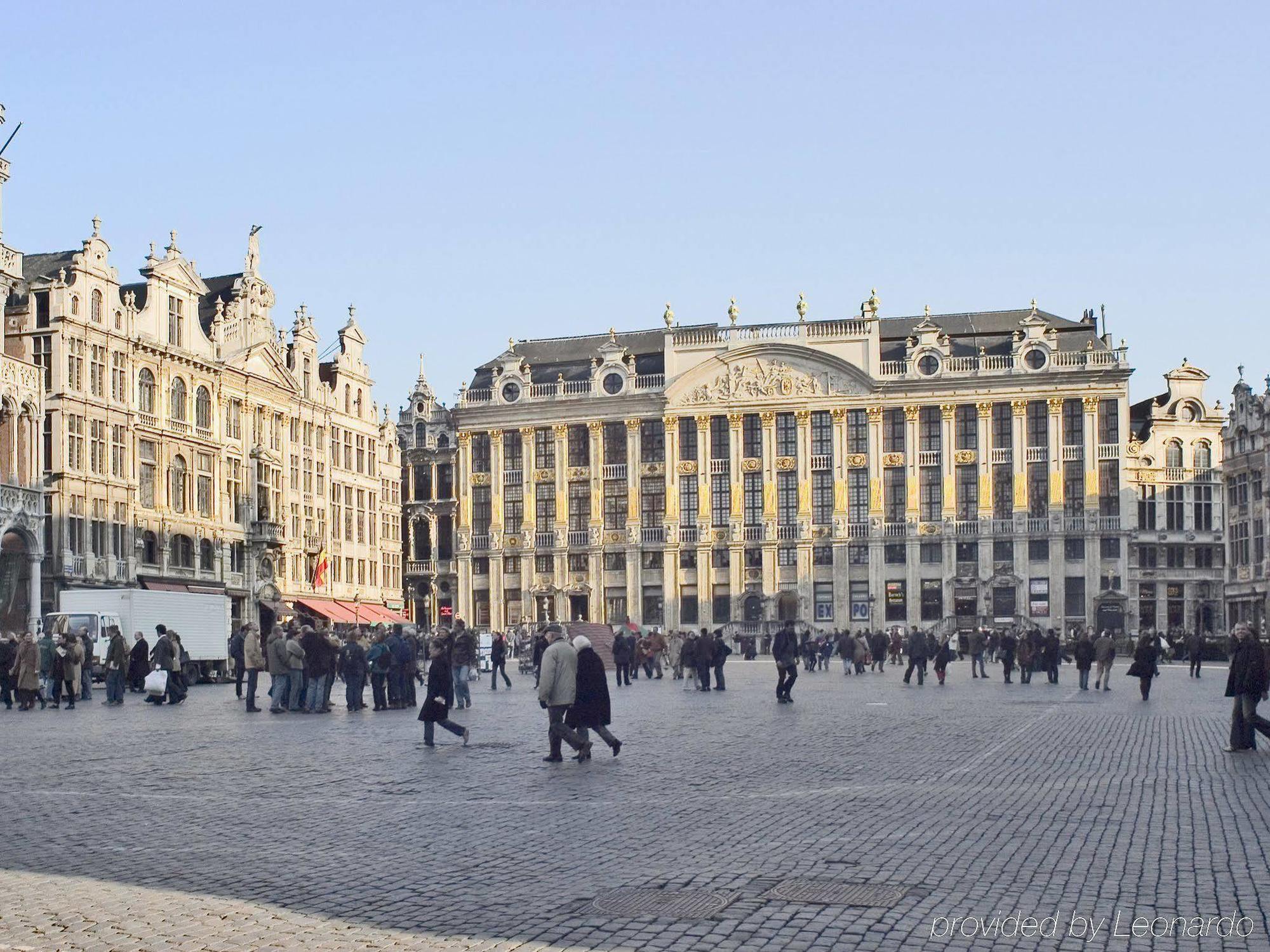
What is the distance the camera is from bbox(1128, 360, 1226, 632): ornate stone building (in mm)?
101125

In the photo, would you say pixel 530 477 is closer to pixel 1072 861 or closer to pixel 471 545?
pixel 471 545

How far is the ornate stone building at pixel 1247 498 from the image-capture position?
74.8m

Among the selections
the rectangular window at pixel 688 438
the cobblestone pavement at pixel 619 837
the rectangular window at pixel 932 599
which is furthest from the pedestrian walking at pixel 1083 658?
the rectangular window at pixel 688 438

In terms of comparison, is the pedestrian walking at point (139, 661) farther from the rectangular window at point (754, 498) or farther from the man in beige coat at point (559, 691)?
the rectangular window at point (754, 498)

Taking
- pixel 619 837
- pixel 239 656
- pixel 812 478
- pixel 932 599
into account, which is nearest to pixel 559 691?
pixel 619 837

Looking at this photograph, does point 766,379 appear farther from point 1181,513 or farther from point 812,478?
point 1181,513

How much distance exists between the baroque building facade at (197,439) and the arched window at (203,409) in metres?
0.08

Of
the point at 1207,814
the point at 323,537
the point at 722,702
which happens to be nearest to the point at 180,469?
the point at 323,537

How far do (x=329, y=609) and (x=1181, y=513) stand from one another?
53.3m

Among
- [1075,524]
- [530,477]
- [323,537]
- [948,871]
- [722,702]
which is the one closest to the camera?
[948,871]

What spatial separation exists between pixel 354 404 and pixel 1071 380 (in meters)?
39.8

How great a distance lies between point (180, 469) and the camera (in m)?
65.9

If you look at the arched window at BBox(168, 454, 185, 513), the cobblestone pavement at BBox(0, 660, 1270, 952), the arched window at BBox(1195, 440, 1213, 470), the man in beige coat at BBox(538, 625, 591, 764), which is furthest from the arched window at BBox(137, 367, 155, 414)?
the arched window at BBox(1195, 440, 1213, 470)

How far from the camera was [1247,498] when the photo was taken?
77750mm
